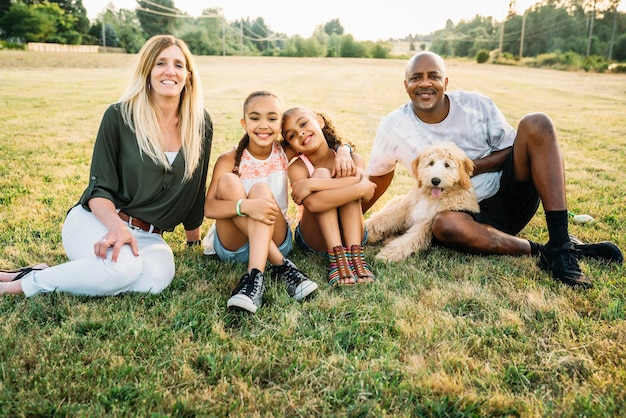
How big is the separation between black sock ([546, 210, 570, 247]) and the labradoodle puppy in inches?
21.7

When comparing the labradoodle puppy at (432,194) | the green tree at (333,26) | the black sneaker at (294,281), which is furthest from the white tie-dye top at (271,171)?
the green tree at (333,26)

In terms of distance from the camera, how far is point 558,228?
10.1 feet

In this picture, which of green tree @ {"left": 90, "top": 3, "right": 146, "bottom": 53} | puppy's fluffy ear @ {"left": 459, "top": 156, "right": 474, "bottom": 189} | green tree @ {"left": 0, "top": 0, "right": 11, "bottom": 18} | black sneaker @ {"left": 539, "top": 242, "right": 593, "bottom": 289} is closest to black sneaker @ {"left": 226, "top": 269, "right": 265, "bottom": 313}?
puppy's fluffy ear @ {"left": 459, "top": 156, "right": 474, "bottom": 189}

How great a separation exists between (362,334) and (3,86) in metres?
17.3

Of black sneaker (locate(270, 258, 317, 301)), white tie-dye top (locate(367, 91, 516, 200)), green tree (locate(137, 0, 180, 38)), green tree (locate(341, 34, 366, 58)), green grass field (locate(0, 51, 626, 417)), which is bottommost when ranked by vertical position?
green grass field (locate(0, 51, 626, 417))

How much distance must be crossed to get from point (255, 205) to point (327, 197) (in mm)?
518

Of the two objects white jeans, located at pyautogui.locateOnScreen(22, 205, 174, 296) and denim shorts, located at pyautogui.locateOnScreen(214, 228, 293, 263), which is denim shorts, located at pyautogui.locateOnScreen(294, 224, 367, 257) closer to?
denim shorts, located at pyautogui.locateOnScreen(214, 228, 293, 263)

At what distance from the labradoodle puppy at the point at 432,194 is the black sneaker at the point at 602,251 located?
751mm

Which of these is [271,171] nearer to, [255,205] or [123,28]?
[255,205]

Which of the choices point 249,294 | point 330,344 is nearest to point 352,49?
point 249,294

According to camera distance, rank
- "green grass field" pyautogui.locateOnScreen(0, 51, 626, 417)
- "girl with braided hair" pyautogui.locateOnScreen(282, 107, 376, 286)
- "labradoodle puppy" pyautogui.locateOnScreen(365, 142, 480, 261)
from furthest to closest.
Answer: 1. "labradoodle puppy" pyautogui.locateOnScreen(365, 142, 480, 261)
2. "girl with braided hair" pyautogui.locateOnScreen(282, 107, 376, 286)
3. "green grass field" pyautogui.locateOnScreen(0, 51, 626, 417)

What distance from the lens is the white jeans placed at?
8.70 ft

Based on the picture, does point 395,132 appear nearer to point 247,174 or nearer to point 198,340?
point 247,174

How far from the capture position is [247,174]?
A: 3293mm
